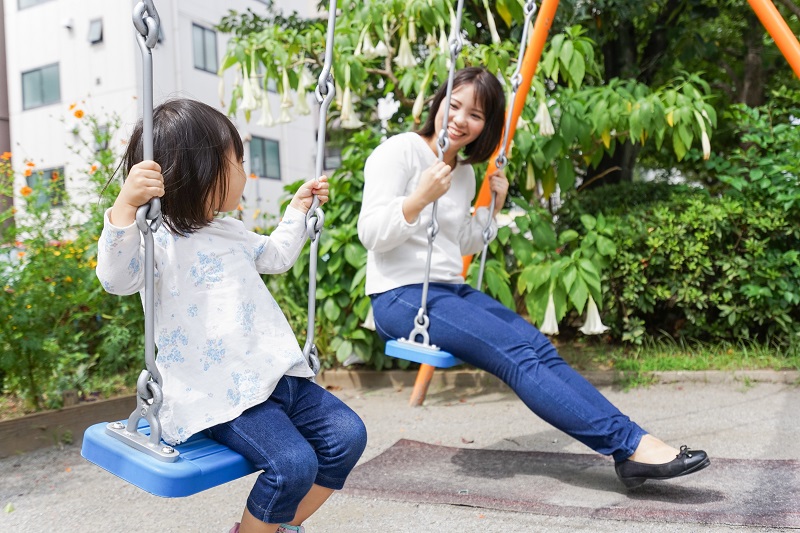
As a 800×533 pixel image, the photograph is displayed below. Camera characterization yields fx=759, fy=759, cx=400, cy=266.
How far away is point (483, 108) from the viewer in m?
2.79

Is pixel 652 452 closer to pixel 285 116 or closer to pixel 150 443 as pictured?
pixel 150 443

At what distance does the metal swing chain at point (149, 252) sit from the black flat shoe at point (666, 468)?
141 cm

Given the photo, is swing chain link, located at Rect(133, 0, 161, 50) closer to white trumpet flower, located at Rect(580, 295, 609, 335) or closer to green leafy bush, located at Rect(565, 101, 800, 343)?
white trumpet flower, located at Rect(580, 295, 609, 335)

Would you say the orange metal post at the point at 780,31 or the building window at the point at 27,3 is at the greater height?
the building window at the point at 27,3

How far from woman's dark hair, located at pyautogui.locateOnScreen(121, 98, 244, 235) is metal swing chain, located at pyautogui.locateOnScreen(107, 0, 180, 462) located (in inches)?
6.8

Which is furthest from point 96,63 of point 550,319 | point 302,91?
point 550,319

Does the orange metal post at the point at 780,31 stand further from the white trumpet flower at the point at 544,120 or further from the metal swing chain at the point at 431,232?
the white trumpet flower at the point at 544,120

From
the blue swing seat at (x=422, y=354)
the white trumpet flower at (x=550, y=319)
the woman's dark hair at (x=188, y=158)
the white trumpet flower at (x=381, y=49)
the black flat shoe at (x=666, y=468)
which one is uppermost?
the white trumpet flower at (x=381, y=49)

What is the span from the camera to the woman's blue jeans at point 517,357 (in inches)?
91.7

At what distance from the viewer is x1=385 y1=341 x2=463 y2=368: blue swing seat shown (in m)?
2.42

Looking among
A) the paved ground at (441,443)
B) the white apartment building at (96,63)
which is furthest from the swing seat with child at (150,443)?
the white apartment building at (96,63)

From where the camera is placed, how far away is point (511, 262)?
179 inches

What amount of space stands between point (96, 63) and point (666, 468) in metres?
15.4

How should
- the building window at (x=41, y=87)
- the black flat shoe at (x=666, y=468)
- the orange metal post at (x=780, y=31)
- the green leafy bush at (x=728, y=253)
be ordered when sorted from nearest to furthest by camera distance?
the black flat shoe at (x=666, y=468), the orange metal post at (x=780, y=31), the green leafy bush at (x=728, y=253), the building window at (x=41, y=87)
